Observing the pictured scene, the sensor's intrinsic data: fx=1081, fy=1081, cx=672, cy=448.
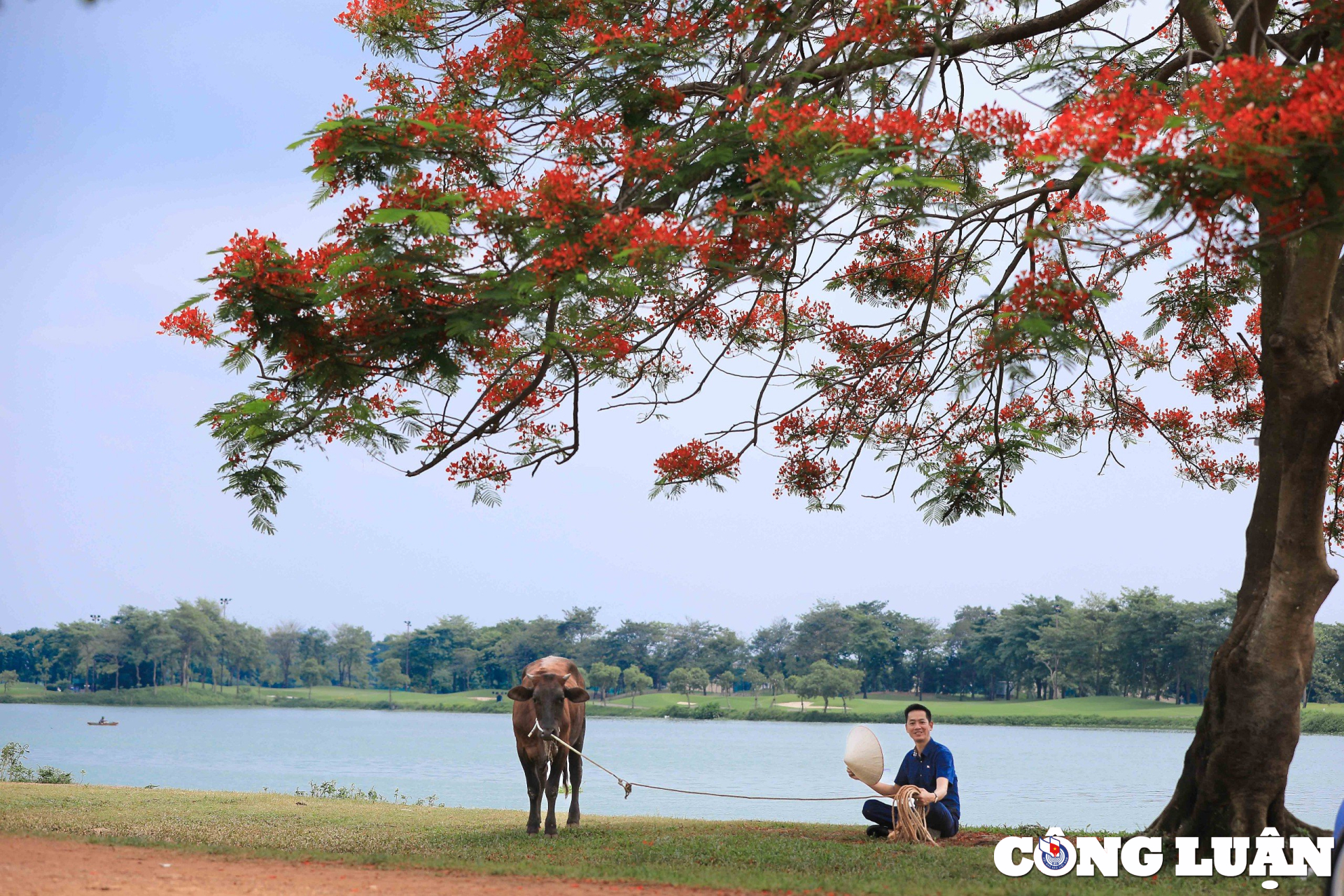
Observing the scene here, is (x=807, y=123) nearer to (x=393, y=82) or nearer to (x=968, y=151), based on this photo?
(x=968, y=151)

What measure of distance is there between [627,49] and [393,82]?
8.17 ft

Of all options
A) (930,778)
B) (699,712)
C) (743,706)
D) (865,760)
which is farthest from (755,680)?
(865,760)

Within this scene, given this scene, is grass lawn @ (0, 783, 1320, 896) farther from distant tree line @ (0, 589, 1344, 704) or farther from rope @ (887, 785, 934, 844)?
distant tree line @ (0, 589, 1344, 704)

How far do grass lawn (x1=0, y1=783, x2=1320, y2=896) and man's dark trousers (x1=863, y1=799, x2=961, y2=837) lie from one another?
0.74 feet

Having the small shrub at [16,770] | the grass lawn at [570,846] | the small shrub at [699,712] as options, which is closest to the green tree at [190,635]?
the small shrub at [699,712]

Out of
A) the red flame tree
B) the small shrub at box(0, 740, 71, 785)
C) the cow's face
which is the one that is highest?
the red flame tree

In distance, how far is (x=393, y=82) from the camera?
8.80 metres

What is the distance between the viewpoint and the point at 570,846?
27.0 feet

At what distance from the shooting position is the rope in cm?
818

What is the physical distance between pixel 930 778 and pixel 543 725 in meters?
3.13

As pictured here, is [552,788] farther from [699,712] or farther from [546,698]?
[699,712]

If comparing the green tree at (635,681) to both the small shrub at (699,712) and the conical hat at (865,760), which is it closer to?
the small shrub at (699,712)

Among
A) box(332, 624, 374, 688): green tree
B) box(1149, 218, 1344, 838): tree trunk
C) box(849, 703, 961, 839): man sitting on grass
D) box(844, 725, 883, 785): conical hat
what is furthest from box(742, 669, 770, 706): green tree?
box(1149, 218, 1344, 838): tree trunk

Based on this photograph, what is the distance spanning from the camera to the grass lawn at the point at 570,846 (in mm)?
6473
